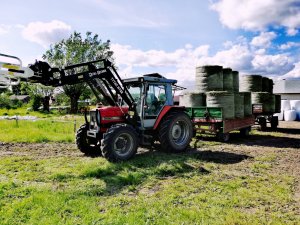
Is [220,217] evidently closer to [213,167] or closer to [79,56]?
[213,167]

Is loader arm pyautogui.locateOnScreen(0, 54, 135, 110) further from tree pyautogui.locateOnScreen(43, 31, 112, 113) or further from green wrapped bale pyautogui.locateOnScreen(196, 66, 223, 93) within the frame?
tree pyautogui.locateOnScreen(43, 31, 112, 113)

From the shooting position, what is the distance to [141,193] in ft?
18.4

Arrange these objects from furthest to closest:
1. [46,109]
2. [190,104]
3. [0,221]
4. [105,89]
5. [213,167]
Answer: [46,109] < [190,104] < [105,89] < [213,167] < [0,221]

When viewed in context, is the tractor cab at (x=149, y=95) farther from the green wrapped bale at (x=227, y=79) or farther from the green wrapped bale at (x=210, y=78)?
the green wrapped bale at (x=227, y=79)

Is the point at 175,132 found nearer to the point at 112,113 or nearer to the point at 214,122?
the point at 112,113

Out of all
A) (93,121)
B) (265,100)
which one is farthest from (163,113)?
(265,100)

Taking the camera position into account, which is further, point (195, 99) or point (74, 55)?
point (74, 55)

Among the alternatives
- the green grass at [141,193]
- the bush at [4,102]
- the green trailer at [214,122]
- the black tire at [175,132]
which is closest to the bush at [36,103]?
the bush at [4,102]

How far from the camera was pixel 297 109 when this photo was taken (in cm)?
2450

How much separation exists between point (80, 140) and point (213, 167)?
13.3 ft

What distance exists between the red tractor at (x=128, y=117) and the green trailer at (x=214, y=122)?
208cm

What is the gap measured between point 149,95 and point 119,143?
181cm

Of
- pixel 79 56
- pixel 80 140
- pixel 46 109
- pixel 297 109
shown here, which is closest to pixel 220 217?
pixel 80 140

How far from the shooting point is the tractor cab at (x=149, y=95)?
8.66 meters
